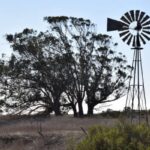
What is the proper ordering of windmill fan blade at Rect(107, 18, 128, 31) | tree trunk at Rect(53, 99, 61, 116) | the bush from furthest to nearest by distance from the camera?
1. tree trunk at Rect(53, 99, 61, 116)
2. windmill fan blade at Rect(107, 18, 128, 31)
3. the bush

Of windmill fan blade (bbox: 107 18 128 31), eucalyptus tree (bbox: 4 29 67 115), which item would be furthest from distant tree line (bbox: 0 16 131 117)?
windmill fan blade (bbox: 107 18 128 31)

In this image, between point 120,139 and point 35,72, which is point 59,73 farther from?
point 120,139

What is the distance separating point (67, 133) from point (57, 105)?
17931mm

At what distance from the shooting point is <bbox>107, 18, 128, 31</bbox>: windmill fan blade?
23781mm

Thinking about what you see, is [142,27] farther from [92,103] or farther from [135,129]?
[92,103]

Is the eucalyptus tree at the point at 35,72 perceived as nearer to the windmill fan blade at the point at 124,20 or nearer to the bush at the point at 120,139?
the windmill fan blade at the point at 124,20

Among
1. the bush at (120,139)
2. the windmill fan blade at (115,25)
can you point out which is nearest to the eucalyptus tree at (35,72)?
the windmill fan blade at (115,25)

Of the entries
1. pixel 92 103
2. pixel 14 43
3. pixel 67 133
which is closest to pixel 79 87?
pixel 92 103

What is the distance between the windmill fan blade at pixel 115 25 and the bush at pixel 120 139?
444 inches

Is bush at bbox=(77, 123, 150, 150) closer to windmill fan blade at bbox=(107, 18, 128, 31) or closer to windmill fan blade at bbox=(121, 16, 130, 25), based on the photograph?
windmill fan blade at bbox=(107, 18, 128, 31)

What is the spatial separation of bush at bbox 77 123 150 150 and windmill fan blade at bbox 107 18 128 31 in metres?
11.3

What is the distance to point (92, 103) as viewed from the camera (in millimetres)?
42750

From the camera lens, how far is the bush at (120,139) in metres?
12.1

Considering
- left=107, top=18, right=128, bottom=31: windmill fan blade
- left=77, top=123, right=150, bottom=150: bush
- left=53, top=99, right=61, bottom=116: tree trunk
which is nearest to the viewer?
left=77, top=123, right=150, bottom=150: bush
